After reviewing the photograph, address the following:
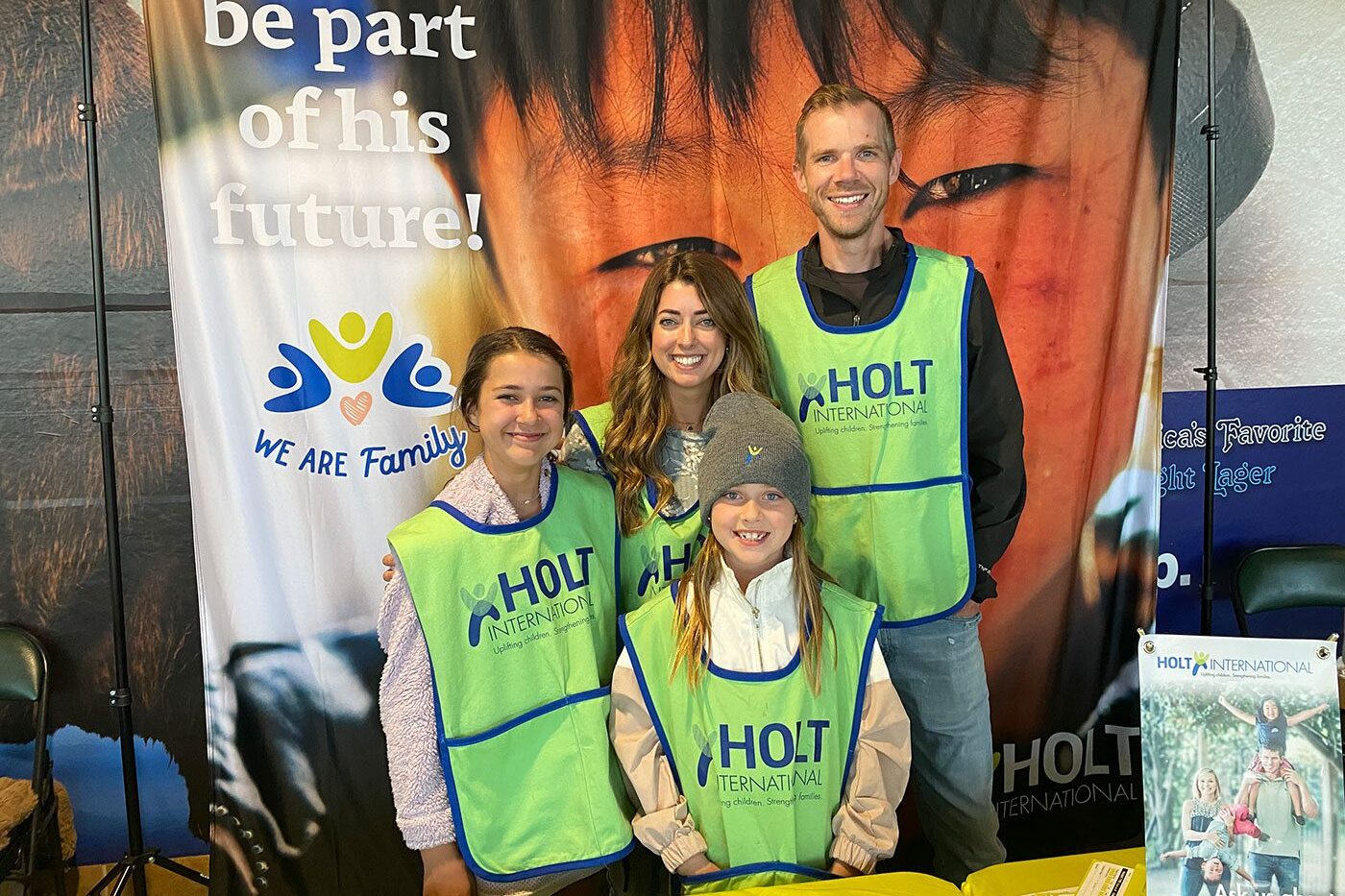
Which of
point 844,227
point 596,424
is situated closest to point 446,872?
point 596,424

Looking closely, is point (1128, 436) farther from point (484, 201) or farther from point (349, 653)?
point (349, 653)

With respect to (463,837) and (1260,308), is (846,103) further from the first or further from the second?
(1260,308)

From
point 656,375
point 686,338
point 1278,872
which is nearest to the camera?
point 1278,872

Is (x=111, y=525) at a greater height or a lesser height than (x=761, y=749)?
greater

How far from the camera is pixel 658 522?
2055 mm

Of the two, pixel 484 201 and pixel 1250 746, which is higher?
pixel 484 201

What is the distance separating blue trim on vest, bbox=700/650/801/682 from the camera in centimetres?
174

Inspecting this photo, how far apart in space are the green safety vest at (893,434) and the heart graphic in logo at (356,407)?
1092 millimetres

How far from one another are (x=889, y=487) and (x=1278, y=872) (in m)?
1.07

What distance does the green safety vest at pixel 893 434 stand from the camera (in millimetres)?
2100

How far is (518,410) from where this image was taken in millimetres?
1873

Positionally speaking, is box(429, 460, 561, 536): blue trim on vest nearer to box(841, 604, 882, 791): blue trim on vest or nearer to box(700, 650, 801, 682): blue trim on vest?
box(700, 650, 801, 682): blue trim on vest

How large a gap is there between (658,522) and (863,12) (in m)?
1.59

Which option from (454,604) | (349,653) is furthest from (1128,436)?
(349,653)
